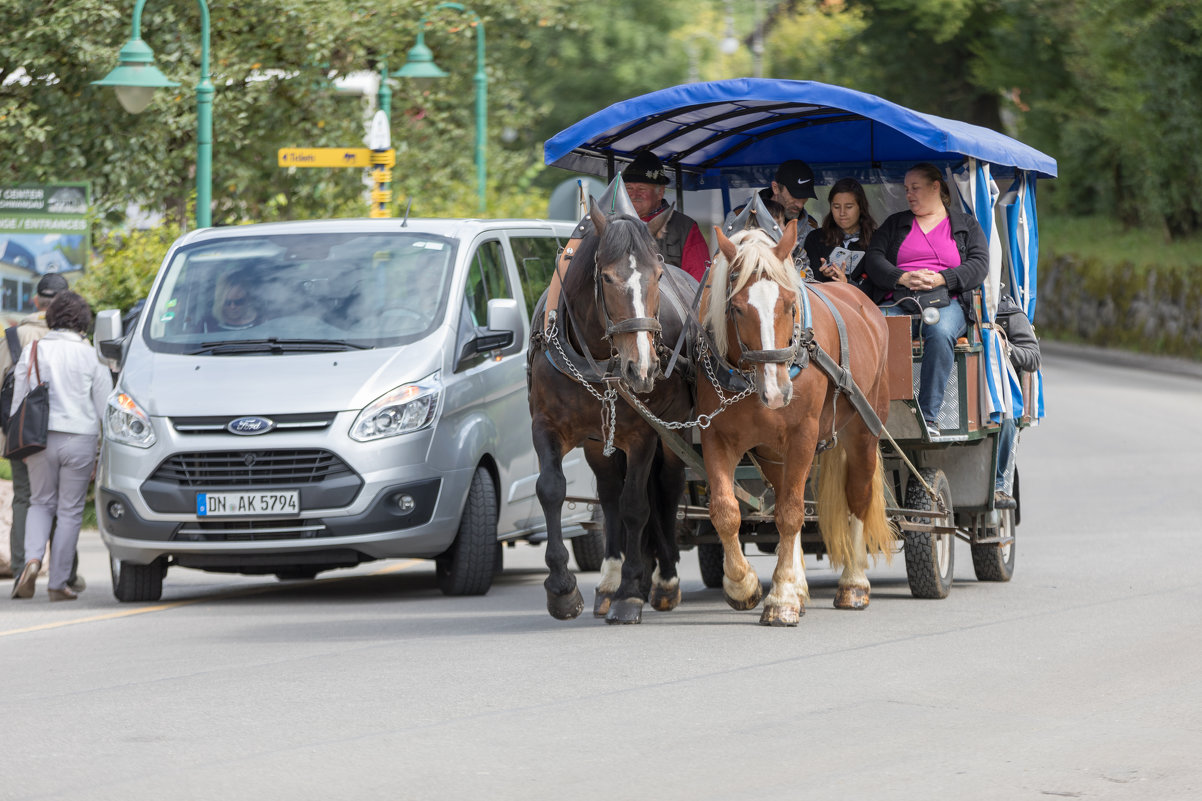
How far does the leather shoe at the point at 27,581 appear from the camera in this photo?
11430 millimetres

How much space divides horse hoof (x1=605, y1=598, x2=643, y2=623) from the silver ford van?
5.34ft

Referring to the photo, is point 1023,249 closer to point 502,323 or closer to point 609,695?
point 502,323

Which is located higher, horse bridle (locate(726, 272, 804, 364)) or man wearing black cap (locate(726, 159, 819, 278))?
man wearing black cap (locate(726, 159, 819, 278))

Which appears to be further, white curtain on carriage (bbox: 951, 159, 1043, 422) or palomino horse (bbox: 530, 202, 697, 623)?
white curtain on carriage (bbox: 951, 159, 1043, 422)

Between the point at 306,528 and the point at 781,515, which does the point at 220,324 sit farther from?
the point at 781,515

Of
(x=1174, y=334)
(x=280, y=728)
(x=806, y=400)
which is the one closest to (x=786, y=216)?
(x=806, y=400)

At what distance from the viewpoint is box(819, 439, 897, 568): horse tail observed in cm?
1011

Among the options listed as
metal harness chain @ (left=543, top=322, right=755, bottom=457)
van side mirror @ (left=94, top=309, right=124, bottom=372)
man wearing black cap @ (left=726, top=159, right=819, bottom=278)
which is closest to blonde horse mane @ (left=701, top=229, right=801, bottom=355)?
metal harness chain @ (left=543, top=322, right=755, bottom=457)

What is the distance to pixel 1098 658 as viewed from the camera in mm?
8359

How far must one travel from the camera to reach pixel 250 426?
416 inches

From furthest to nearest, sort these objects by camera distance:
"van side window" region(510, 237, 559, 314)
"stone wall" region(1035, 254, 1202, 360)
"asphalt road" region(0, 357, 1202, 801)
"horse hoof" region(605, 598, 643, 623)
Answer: "stone wall" region(1035, 254, 1202, 360) → "van side window" region(510, 237, 559, 314) → "horse hoof" region(605, 598, 643, 623) → "asphalt road" region(0, 357, 1202, 801)

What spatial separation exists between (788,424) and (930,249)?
6.59 feet

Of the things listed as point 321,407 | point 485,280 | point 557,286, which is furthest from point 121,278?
point 557,286

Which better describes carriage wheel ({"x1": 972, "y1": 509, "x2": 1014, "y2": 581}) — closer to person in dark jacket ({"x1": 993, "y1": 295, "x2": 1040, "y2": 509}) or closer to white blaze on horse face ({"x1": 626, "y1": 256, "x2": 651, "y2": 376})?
person in dark jacket ({"x1": 993, "y1": 295, "x2": 1040, "y2": 509})
